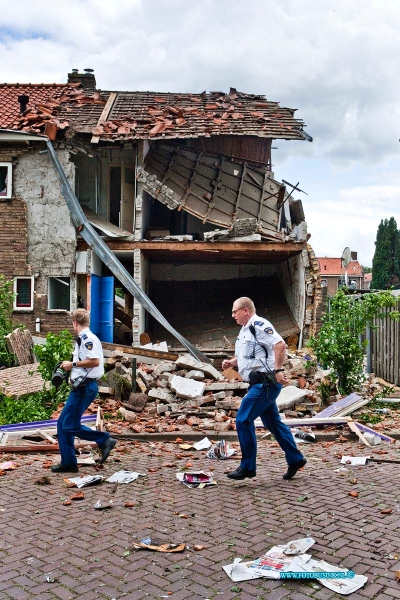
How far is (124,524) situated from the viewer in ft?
15.6

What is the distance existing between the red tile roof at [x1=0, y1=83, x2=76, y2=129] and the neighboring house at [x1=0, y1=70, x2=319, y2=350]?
0.05 m

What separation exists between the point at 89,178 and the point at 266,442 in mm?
12366

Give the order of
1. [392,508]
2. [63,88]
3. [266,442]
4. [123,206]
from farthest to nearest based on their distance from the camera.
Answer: [63,88] < [123,206] < [266,442] < [392,508]

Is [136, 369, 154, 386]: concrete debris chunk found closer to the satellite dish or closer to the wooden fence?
the wooden fence

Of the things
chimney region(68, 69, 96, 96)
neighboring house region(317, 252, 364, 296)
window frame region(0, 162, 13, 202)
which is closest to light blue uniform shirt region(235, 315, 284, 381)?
window frame region(0, 162, 13, 202)

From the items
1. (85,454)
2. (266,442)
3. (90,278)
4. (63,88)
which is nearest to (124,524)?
(85,454)

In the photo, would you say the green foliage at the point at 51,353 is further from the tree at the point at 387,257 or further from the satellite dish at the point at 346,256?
the tree at the point at 387,257

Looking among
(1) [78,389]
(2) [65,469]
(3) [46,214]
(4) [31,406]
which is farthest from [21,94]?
(2) [65,469]

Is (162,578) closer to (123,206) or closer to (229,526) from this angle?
(229,526)

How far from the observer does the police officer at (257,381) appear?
5762 mm

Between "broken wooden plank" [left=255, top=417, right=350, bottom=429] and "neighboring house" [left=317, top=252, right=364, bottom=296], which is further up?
"neighboring house" [left=317, top=252, right=364, bottom=296]

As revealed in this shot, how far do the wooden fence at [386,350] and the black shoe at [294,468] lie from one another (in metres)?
7.24

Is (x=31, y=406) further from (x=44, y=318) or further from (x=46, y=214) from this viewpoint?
(x=46, y=214)

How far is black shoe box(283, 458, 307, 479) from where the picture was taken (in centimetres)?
602
